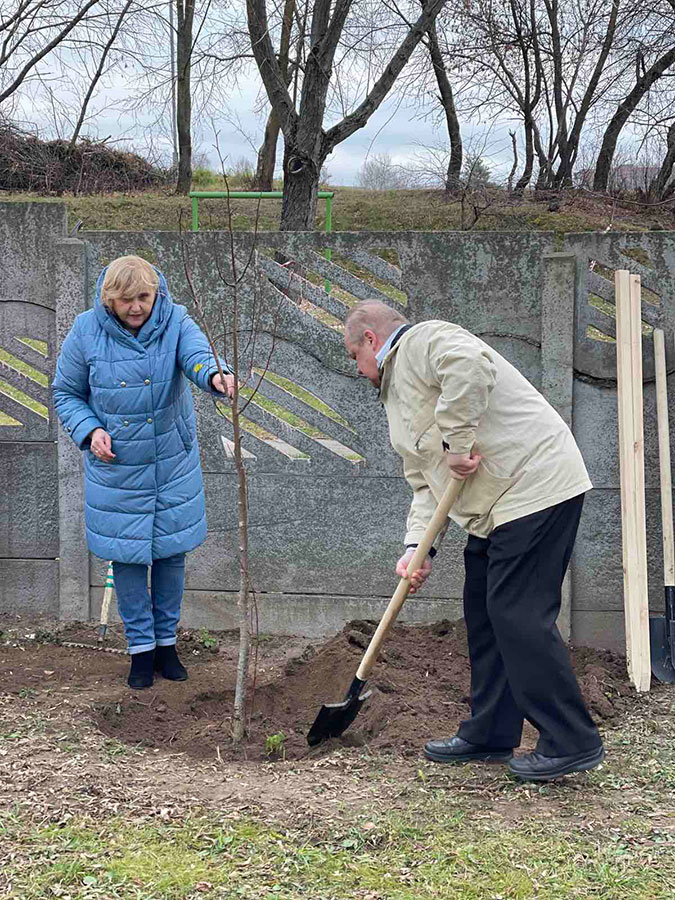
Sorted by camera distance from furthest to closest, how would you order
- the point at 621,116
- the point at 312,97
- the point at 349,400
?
the point at 621,116 < the point at 312,97 < the point at 349,400

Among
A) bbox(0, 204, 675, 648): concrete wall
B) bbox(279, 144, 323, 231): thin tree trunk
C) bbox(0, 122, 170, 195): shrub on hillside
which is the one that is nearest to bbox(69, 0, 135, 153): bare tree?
bbox(0, 122, 170, 195): shrub on hillside

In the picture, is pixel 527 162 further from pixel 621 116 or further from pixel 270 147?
pixel 270 147

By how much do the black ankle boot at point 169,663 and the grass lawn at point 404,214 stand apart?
9.62 metres

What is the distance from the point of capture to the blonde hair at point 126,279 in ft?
13.7

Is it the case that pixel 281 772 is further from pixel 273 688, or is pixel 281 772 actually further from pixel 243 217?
pixel 243 217

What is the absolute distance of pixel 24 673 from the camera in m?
4.80

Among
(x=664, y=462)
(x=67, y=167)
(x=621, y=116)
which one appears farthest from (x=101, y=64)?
(x=664, y=462)

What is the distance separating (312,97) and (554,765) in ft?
27.2

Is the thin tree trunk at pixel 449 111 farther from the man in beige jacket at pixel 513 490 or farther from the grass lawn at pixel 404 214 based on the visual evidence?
the man in beige jacket at pixel 513 490

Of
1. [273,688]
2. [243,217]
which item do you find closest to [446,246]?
[273,688]

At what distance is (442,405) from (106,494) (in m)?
1.87

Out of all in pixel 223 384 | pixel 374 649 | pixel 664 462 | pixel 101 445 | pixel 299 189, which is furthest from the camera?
pixel 299 189

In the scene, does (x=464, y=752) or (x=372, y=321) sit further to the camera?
(x=464, y=752)

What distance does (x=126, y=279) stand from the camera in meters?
4.18
